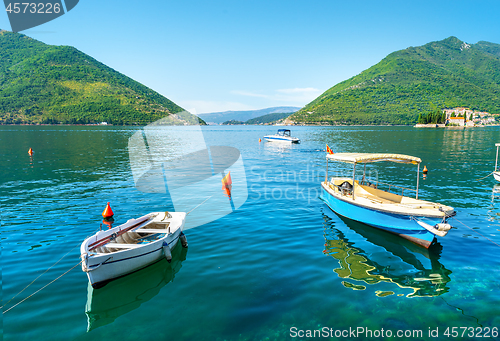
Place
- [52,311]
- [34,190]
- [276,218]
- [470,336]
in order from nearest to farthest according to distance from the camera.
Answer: [470,336] < [52,311] < [276,218] < [34,190]

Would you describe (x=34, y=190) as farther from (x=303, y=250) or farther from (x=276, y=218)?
(x=303, y=250)

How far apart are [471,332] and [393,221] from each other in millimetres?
6438

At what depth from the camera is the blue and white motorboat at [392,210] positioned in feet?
39.9

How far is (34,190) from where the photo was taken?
23297 mm

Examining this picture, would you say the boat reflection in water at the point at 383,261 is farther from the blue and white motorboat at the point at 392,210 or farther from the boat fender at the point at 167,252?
the boat fender at the point at 167,252

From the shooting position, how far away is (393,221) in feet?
44.7

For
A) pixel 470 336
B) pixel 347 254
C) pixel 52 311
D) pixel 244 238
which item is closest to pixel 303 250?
pixel 347 254

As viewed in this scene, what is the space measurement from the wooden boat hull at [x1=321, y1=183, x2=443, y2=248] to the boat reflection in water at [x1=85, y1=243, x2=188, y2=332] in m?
10.4

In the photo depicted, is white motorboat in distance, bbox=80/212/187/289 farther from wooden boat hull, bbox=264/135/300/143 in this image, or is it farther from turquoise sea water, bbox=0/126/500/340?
wooden boat hull, bbox=264/135/300/143

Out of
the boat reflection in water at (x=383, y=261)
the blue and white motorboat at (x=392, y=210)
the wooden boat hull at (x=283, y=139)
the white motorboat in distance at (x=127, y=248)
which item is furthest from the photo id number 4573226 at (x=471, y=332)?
the wooden boat hull at (x=283, y=139)

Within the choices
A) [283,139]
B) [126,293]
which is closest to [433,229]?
[126,293]

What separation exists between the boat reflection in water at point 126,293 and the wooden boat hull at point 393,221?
1042 centimetres

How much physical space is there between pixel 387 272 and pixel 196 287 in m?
7.89

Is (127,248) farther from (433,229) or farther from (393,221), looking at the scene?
(433,229)
